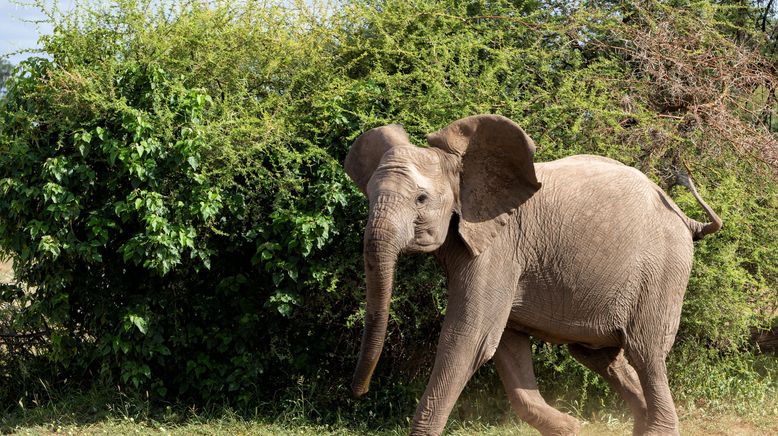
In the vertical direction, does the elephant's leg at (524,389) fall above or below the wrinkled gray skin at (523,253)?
below

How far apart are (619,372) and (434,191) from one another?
2.02m

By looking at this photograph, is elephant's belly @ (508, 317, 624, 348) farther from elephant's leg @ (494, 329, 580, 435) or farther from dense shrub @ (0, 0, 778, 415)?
dense shrub @ (0, 0, 778, 415)

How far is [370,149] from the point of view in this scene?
577 centimetres

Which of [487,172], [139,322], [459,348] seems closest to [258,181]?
[139,322]

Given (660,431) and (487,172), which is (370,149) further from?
(660,431)

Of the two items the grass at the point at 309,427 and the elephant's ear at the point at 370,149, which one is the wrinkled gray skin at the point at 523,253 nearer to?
the elephant's ear at the point at 370,149

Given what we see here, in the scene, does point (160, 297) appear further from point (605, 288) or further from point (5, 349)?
point (605, 288)

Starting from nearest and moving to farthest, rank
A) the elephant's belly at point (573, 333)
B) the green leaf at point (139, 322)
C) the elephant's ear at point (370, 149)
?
the elephant's ear at point (370, 149)
the elephant's belly at point (573, 333)
the green leaf at point (139, 322)

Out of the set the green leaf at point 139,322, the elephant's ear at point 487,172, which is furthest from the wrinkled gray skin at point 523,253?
the green leaf at point 139,322

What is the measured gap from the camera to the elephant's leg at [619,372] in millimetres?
6270

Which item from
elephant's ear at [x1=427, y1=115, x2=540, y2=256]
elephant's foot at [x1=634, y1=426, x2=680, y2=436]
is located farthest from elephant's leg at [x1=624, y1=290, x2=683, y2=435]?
elephant's ear at [x1=427, y1=115, x2=540, y2=256]

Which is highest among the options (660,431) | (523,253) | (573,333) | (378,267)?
(378,267)

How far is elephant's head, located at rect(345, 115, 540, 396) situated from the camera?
16.5 ft

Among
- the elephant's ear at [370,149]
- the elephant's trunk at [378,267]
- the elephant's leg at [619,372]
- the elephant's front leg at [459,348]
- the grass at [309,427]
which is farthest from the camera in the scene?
the grass at [309,427]
